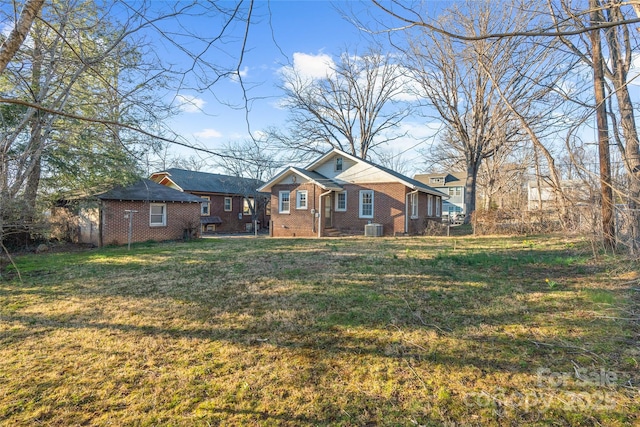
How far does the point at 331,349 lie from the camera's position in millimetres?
3670

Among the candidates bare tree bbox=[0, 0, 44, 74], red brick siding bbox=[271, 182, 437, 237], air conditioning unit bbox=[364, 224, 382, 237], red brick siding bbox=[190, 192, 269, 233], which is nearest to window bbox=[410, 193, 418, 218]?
red brick siding bbox=[271, 182, 437, 237]

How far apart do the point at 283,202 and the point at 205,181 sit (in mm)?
11233

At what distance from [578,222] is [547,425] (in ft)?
24.6

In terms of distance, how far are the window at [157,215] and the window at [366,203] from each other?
35.1 feet

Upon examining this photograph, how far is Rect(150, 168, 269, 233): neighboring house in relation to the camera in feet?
86.2

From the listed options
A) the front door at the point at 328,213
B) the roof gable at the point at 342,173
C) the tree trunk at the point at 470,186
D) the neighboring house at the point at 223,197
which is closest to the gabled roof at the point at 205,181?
the neighboring house at the point at 223,197

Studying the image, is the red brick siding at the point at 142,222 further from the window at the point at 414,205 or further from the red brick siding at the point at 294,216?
the window at the point at 414,205

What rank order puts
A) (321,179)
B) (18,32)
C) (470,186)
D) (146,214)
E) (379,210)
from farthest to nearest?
(470,186) < (321,179) < (379,210) < (146,214) < (18,32)

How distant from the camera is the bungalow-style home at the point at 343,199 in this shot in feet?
59.8

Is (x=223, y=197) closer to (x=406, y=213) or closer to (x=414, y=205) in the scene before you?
(x=414, y=205)

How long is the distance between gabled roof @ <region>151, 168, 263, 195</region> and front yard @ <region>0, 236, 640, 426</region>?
65.2ft

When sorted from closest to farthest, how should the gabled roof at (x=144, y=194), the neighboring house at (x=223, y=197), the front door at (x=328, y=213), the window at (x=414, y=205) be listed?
the gabled roof at (x=144, y=194), the window at (x=414, y=205), the front door at (x=328, y=213), the neighboring house at (x=223, y=197)

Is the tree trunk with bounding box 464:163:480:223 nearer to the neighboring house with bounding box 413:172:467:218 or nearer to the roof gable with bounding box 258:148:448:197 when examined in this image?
the roof gable with bounding box 258:148:448:197

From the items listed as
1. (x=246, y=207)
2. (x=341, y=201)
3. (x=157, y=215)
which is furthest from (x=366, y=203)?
(x=246, y=207)
